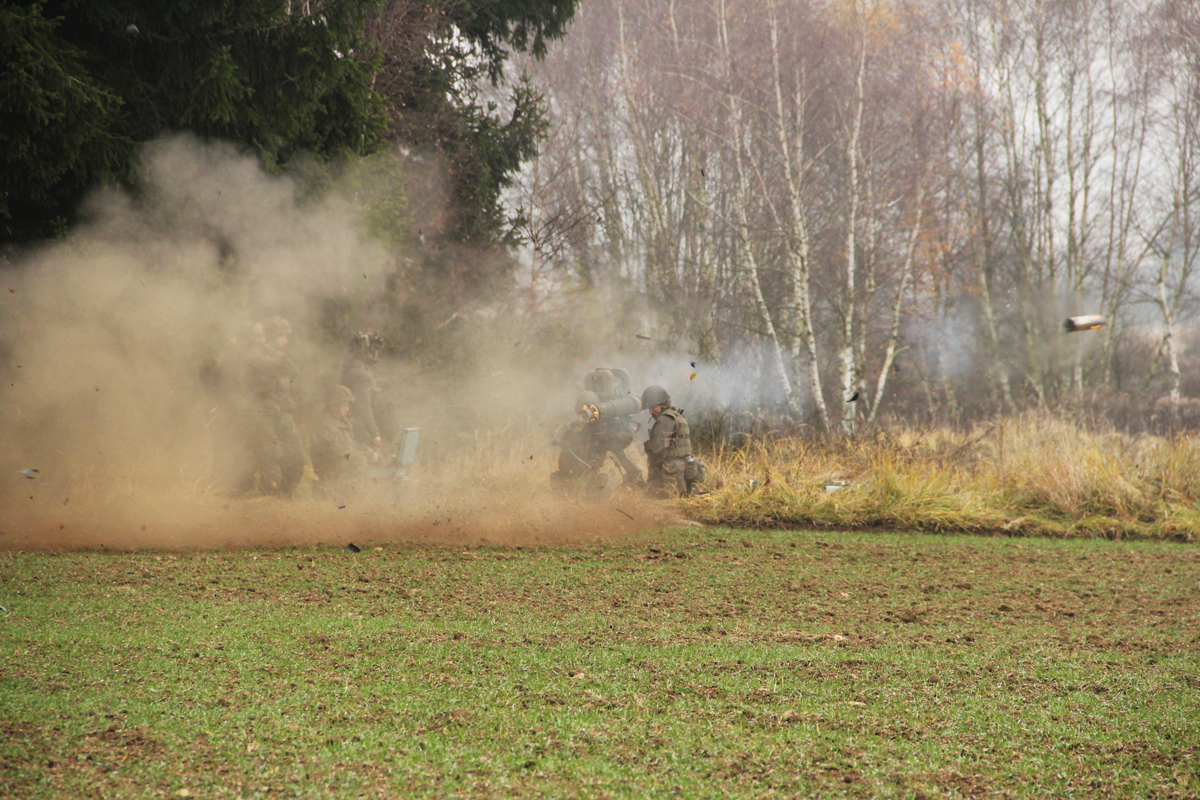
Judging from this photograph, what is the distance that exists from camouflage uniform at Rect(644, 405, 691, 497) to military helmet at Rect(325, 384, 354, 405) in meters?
3.48

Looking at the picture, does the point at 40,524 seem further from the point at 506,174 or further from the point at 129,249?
the point at 506,174

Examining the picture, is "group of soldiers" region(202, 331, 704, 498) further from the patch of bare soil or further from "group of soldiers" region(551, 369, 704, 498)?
the patch of bare soil

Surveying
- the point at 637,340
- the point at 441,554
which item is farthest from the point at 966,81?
the point at 441,554

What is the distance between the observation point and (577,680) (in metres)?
3.80

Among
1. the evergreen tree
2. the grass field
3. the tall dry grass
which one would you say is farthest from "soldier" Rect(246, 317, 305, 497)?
the tall dry grass

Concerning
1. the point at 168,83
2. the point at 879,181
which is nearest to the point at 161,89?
the point at 168,83

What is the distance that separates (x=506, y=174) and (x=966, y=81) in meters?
11.2

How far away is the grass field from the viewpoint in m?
2.82

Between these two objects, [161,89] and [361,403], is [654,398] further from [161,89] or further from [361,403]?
[161,89]

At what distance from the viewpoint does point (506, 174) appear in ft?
45.0

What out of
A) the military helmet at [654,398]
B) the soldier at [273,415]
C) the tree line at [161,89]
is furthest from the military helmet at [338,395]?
the military helmet at [654,398]

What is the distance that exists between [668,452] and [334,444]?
150 inches

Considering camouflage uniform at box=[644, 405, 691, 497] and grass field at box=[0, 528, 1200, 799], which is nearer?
grass field at box=[0, 528, 1200, 799]

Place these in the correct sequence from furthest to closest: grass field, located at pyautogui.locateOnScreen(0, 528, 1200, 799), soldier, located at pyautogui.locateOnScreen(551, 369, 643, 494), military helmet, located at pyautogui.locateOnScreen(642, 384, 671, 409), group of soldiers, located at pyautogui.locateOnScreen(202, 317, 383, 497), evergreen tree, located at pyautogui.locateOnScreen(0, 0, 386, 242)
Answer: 1. military helmet, located at pyautogui.locateOnScreen(642, 384, 671, 409)
2. group of soldiers, located at pyautogui.locateOnScreen(202, 317, 383, 497)
3. soldier, located at pyautogui.locateOnScreen(551, 369, 643, 494)
4. evergreen tree, located at pyautogui.locateOnScreen(0, 0, 386, 242)
5. grass field, located at pyautogui.locateOnScreen(0, 528, 1200, 799)
